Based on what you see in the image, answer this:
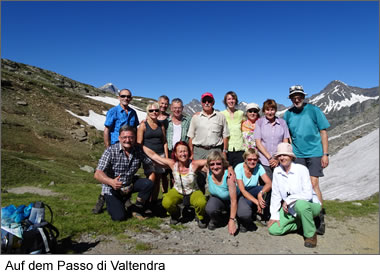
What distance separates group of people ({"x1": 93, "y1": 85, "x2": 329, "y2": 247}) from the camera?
6.85m

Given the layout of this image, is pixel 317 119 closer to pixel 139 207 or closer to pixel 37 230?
pixel 139 207

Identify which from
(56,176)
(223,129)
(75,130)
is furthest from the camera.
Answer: (75,130)

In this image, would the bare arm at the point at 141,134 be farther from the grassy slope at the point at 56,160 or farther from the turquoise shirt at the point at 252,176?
the turquoise shirt at the point at 252,176

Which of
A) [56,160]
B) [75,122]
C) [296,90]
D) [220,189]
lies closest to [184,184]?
[220,189]

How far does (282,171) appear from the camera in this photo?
6.82 m

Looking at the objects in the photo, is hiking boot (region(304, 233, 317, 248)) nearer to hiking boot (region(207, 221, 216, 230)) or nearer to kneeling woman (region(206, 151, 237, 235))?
kneeling woman (region(206, 151, 237, 235))

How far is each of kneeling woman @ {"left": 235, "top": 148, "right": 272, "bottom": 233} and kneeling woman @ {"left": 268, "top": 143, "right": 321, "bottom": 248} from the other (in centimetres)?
38

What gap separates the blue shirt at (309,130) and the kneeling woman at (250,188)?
1.64 m

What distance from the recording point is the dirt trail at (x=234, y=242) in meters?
6.06

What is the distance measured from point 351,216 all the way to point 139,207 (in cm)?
737

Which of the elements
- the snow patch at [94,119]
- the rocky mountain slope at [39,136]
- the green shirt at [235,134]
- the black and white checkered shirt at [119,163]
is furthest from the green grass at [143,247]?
the snow patch at [94,119]

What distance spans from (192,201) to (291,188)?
2767 mm

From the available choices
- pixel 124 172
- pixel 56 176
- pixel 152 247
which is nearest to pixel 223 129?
pixel 124 172

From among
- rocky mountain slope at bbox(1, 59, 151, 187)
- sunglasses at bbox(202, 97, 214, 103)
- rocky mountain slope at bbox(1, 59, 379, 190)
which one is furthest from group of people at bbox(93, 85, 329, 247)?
rocky mountain slope at bbox(1, 59, 379, 190)
